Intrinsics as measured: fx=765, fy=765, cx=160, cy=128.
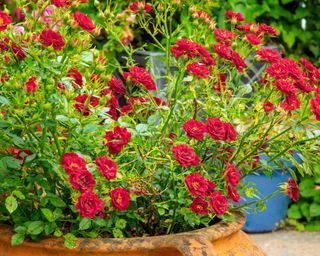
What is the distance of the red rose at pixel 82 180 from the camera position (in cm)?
144

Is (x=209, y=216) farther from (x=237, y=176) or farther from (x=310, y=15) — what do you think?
(x=310, y=15)

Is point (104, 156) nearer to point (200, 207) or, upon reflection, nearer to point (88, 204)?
point (88, 204)

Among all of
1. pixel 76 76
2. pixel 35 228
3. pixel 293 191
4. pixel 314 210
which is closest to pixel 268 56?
pixel 293 191

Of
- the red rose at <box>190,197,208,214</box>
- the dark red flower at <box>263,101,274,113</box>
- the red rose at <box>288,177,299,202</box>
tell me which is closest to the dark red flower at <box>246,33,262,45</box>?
the dark red flower at <box>263,101,274,113</box>

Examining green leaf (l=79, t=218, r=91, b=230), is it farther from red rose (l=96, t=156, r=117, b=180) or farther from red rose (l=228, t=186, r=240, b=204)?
red rose (l=228, t=186, r=240, b=204)

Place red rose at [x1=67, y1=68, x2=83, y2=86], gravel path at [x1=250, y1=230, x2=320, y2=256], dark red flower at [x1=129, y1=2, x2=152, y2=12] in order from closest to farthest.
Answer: red rose at [x1=67, y1=68, x2=83, y2=86], dark red flower at [x1=129, y1=2, x2=152, y2=12], gravel path at [x1=250, y1=230, x2=320, y2=256]

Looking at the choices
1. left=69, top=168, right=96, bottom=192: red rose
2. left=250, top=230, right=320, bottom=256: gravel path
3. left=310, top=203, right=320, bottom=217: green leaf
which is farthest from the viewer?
left=310, top=203, right=320, bottom=217: green leaf

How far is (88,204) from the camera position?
1.47 m

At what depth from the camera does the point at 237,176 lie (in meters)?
1.61

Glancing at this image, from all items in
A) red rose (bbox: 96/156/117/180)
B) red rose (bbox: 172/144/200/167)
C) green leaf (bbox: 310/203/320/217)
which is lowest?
green leaf (bbox: 310/203/320/217)

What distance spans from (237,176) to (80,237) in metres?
0.36

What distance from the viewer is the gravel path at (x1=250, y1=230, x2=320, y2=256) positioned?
3.60 metres

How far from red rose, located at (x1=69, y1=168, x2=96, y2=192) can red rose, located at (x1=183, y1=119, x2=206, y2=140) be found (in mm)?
230

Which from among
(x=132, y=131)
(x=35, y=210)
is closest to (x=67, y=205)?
(x=35, y=210)
